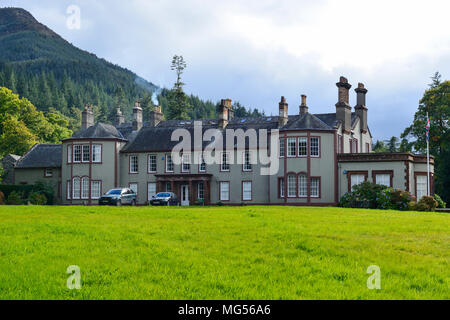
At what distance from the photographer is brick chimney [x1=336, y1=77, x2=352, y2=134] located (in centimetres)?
5312

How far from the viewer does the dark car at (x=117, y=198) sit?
47438mm

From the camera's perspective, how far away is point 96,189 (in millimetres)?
56438

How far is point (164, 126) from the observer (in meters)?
60.7

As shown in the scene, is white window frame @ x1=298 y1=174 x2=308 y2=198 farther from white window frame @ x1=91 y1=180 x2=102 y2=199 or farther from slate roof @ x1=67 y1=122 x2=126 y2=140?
white window frame @ x1=91 y1=180 x2=102 y2=199

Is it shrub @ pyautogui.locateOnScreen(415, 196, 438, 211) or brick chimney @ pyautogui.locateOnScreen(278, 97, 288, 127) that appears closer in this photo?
shrub @ pyautogui.locateOnScreen(415, 196, 438, 211)

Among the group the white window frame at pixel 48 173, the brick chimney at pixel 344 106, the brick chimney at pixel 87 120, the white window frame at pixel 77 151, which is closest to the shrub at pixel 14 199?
the white window frame at pixel 48 173

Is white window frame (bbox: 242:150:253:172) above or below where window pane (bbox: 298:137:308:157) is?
below

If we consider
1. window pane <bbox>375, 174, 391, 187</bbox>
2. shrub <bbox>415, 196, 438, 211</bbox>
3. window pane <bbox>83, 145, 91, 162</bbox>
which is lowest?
shrub <bbox>415, 196, 438, 211</bbox>

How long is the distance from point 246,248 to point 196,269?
2906mm

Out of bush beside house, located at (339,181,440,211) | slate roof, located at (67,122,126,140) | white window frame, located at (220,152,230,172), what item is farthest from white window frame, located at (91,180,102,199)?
bush beside house, located at (339,181,440,211)

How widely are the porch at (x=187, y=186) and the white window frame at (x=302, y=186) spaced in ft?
30.8

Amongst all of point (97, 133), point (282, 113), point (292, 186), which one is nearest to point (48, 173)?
point (97, 133)

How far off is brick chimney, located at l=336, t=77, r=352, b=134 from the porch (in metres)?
13.4
